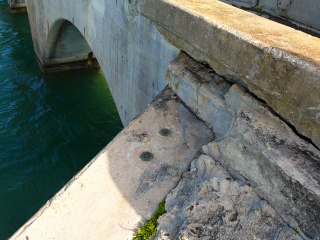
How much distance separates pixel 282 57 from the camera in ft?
8.97

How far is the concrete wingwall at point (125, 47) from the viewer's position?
21.1ft

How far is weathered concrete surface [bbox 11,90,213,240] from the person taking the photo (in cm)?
332

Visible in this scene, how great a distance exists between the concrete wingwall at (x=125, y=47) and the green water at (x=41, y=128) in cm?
243

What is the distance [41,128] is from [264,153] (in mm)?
9423

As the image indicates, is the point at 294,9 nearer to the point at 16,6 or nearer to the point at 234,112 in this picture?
the point at 234,112

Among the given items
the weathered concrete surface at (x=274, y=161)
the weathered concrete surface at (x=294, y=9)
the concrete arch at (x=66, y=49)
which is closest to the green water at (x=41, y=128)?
the concrete arch at (x=66, y=49)

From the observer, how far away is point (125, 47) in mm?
7648

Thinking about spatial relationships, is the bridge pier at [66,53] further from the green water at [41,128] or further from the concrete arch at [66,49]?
the green water at [41,128]

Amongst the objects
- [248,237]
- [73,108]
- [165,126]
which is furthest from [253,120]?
[73,108]

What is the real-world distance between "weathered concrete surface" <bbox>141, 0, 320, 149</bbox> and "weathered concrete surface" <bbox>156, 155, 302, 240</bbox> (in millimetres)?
791

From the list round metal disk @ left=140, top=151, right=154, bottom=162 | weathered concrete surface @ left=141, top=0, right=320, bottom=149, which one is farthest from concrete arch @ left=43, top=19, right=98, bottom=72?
round metal disk @ left=140, top=151, right=154, bottom=162

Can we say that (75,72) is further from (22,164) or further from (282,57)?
(282,57)

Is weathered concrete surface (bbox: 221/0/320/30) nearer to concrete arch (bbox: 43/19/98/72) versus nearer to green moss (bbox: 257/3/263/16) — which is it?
green moss (bbox: 257/3/263/16)

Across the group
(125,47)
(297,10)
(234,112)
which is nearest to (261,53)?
(234,112)
